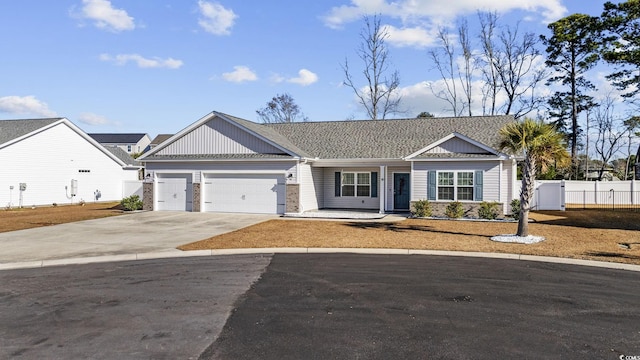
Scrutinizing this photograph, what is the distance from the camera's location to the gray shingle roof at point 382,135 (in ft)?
77.3

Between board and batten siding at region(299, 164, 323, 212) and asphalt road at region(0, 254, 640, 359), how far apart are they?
1197 cm

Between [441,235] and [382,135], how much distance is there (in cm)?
1189

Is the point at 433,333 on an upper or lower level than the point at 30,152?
lower

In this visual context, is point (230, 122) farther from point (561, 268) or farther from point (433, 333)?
point (433, 333)

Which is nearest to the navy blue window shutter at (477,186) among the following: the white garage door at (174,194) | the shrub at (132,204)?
the white garage door at (174,194)

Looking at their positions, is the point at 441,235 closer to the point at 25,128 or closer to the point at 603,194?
the point at 603,194

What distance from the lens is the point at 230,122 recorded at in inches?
901

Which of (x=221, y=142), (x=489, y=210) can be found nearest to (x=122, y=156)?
(x=221, y=142)

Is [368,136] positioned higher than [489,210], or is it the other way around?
[368,136]

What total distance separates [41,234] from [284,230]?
28.5ft

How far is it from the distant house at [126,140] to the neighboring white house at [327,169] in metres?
59.4

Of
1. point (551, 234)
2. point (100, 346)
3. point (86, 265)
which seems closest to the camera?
point (100, 346)

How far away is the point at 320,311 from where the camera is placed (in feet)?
21.5

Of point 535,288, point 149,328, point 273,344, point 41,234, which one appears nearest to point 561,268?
point 535,288
